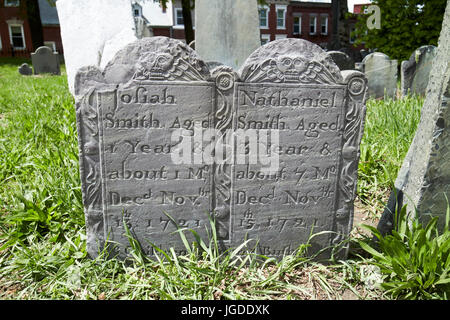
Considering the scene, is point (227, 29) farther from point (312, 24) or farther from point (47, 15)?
point (312, 24)

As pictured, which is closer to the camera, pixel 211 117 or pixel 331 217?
pixel 211 117

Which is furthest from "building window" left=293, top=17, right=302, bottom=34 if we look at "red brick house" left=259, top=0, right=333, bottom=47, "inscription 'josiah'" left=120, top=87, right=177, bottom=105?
"inscription 'josiah'" left=120, top=87, right=177, bottom=105

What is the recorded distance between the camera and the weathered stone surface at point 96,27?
4.95 meters

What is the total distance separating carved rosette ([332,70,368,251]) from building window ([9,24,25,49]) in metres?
29.8

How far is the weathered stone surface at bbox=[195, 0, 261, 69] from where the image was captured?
505 centimetres

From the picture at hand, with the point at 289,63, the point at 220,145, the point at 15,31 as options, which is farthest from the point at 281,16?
the point at 220,145

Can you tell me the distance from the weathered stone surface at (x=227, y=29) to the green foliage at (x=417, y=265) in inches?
141

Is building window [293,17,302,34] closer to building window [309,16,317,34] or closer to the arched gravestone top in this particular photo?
building window [309,16,317,34]

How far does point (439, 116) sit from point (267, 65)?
3.88ft

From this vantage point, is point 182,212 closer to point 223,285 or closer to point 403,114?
point 223,285

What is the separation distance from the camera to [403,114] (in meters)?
4.84

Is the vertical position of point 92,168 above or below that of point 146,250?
above
